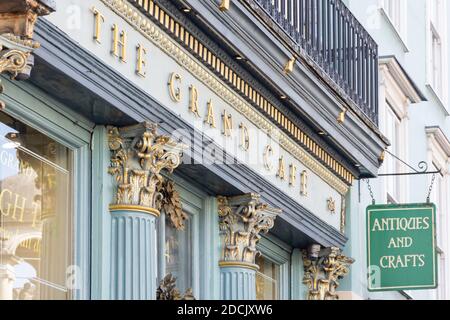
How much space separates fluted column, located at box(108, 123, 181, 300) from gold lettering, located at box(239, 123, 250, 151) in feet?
7.90

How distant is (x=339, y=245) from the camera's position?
22.7 meters

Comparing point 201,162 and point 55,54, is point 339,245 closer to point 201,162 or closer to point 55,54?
point 201,162

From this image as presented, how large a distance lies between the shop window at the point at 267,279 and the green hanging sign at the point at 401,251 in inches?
83.3

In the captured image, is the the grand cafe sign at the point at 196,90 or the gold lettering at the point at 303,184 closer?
the the grand cafe sign at the point at 196,90

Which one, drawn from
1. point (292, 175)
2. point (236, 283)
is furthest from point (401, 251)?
point (236, 283)

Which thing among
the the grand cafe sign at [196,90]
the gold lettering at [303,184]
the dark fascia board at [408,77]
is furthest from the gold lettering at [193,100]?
the dark fascia board at [408,77]

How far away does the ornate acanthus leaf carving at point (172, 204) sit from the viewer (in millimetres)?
17797

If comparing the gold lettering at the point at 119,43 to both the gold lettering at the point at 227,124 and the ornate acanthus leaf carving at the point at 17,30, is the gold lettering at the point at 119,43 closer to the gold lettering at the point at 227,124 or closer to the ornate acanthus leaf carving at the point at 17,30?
the ornate acanthus leaf carving at the point at 17,30

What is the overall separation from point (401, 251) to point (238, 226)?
189 inches

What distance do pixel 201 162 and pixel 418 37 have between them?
45.5 ft

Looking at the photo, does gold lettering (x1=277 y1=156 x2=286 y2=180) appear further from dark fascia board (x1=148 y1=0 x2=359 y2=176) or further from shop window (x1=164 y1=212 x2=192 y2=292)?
shop window (x1=164 y1=212 x2=192 y2=292)

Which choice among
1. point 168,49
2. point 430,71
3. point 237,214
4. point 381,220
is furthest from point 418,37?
point 168,49

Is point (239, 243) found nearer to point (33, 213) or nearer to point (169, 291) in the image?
point (169, 291)

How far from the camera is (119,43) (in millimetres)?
15891
